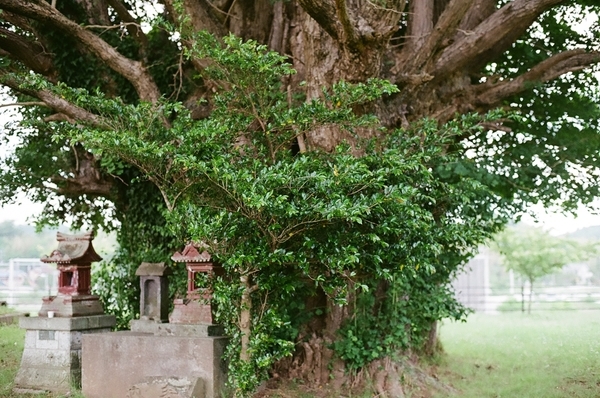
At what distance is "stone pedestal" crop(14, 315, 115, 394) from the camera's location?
26.3 feet

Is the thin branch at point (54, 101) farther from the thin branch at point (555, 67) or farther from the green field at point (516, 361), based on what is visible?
the thin branch at point (555, 67)

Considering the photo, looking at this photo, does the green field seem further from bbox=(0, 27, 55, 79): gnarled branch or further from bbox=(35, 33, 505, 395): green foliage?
bbox=(0, 27, 55, 79): gnarled branch

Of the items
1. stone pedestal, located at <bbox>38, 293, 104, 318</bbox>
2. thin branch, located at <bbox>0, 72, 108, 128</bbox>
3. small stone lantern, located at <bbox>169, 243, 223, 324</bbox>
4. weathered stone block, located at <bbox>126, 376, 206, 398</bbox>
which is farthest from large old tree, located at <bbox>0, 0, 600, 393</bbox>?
stone pedestal, located at <bbox>38, 293, 104, 318</bbox>

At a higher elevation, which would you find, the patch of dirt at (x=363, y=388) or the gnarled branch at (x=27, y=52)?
the gnarled branch at (x=27, y=52)

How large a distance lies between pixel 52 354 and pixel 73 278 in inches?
37.7

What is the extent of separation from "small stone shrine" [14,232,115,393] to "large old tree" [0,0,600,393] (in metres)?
1.21

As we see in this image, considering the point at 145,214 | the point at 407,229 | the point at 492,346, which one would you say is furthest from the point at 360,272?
the point at 492,346

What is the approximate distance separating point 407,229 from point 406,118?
274 cm

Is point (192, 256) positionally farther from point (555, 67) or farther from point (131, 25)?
point (555, 67)

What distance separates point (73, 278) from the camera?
8.52 metres

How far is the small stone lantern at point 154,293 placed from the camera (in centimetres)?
795

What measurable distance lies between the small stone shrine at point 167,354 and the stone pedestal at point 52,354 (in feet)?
1.50

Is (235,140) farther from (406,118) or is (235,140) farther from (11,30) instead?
(11,30)

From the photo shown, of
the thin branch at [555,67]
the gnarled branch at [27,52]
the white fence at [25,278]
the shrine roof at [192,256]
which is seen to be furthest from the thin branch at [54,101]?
the white fence at [25,278]
